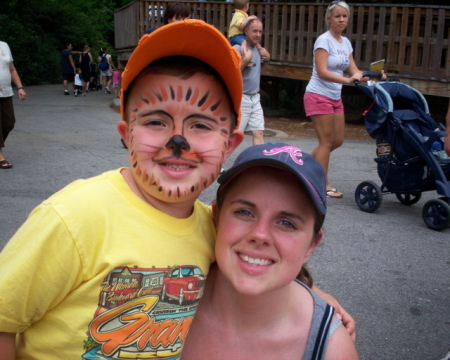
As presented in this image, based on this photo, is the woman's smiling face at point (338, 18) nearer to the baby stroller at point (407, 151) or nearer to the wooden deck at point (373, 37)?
the baby stroller at point (407, 151)

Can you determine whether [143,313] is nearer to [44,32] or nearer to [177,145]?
[177,145]

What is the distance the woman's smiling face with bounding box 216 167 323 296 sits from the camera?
1461mm

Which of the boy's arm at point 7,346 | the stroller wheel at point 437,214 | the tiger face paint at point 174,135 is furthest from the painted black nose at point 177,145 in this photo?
the stroller wheel at point 437,214

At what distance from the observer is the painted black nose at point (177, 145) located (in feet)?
4.81

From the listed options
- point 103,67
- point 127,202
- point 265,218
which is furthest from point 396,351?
point 103,67

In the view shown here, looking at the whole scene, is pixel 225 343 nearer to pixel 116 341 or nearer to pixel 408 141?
pixel 116 341

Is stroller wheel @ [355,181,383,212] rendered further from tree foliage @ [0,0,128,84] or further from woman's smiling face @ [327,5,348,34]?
tree foliage @ [0,0,128,84]

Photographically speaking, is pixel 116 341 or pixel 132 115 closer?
pixel 116 341

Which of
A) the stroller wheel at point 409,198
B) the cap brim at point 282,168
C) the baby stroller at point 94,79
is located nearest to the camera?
the cap brim at point 282,168

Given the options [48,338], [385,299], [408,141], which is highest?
[48,338]

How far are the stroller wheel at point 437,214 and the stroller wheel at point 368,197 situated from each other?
0.51 meters

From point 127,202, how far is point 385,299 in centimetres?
244

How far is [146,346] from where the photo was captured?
1477 mm

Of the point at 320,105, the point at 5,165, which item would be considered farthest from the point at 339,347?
the point at 5,165
